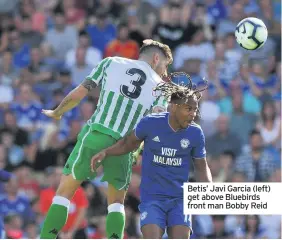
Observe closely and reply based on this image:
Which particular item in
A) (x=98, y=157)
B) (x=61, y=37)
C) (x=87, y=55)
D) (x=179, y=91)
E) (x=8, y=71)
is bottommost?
(x=98, y=157)

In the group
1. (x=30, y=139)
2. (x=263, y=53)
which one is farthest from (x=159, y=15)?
(x=30, y=139)

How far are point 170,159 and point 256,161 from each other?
276 inches

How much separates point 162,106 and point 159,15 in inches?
351

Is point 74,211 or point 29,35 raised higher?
point 29,35

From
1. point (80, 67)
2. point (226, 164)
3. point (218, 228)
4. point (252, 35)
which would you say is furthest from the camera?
point (80, 67)

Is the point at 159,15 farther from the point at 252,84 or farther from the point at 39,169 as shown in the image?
the point at 39,169

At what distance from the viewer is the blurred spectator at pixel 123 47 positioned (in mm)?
19500

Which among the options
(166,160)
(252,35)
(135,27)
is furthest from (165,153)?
(135,27)

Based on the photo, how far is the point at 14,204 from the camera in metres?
16.6

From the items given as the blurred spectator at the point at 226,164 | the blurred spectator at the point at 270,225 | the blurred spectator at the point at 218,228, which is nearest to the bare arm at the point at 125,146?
the blurred spectator at the point at 218,228

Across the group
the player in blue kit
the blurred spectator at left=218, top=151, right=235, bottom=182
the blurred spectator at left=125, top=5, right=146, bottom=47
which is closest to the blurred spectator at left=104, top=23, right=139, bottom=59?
the blurred spectator at left=125, top=5, right=146, bottom=47

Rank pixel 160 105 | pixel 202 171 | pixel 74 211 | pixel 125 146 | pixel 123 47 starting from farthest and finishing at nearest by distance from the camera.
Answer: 1. pixel 123 47
2. pixel 74 211
3. pixel 160 105
4. pixel 125 146
5. pixel 202 171

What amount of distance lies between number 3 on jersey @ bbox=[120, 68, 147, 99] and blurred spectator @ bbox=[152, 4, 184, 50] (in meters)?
7.68

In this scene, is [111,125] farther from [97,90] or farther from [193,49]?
[193,49]
